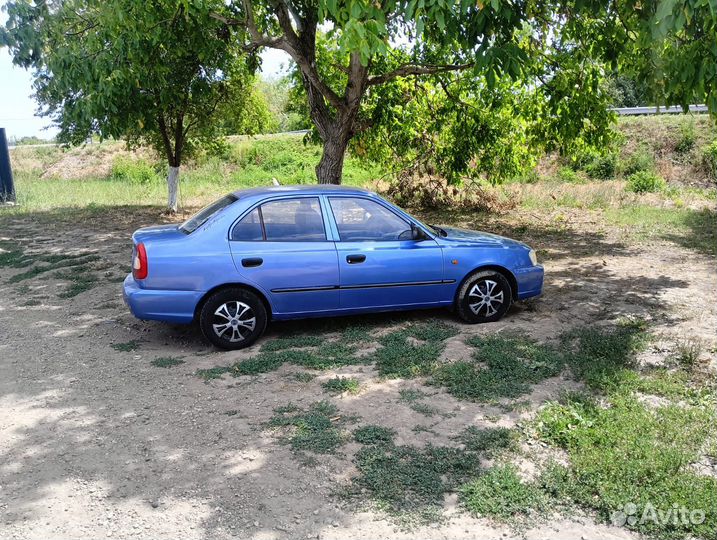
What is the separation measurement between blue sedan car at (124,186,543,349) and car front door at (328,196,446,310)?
11 mm

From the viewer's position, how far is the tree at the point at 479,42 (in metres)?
5.58

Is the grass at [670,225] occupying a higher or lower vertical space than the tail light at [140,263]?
lower

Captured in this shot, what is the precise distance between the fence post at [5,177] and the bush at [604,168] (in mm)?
18357

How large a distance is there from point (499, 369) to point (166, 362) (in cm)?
302

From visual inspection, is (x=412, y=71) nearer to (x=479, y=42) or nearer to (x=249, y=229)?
(x=479, y=42)

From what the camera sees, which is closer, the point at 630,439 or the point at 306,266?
the point at 630,439

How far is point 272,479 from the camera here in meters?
4.00

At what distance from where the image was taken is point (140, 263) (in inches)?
240

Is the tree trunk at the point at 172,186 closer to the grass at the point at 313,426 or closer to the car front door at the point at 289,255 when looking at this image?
the car front door at the point at 289,255

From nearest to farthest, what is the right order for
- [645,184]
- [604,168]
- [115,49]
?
1. [115,49]
2. [645,184]
3. [604,168]

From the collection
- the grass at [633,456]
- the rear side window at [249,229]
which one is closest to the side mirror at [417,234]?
the rear side window at [249,229]

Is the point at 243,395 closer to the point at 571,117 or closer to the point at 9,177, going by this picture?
the point at 571,117

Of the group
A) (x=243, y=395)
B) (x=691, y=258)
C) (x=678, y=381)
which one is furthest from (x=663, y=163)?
(x=243, y=395)

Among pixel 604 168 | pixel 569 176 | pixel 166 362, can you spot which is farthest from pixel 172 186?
pixel 604 168
